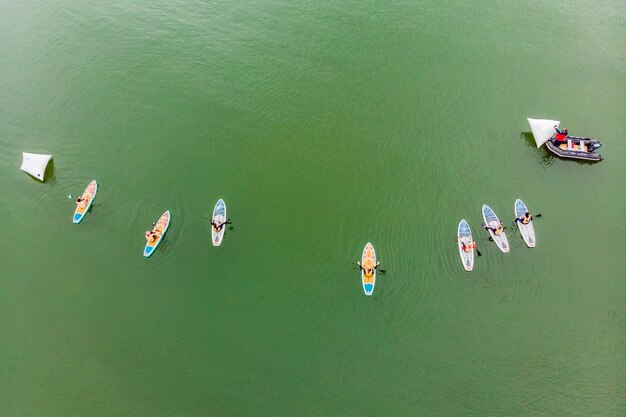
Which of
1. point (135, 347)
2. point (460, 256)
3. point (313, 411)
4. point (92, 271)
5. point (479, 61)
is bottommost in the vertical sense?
point (313, 411)

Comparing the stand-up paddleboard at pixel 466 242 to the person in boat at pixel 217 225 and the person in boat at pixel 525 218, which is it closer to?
the person in boat at pixel 525 218

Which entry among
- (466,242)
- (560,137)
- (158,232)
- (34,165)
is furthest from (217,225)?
(560,137)

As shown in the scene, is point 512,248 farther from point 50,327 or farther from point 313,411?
point 50,327

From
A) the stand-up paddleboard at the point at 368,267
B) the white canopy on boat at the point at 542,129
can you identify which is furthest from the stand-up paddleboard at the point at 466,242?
the white canopy on boat at the point at 542,129

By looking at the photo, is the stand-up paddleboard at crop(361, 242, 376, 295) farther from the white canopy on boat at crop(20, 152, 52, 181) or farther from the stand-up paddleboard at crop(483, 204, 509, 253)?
the white canopy on boat at crop(20, 152, 52, 181)

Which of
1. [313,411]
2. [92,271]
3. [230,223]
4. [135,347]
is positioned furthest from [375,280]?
[92,271]

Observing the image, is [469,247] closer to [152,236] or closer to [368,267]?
[368,267]
